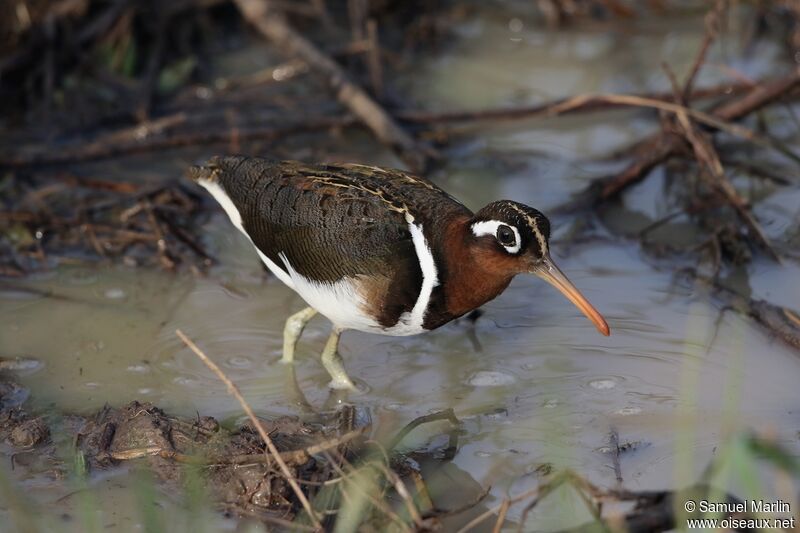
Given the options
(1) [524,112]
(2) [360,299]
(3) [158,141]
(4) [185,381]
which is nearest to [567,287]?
(2) [360,299]

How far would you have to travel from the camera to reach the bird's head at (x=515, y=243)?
14.5 feet

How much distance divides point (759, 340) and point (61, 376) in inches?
123

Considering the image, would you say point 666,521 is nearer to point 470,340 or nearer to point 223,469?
point 223,469

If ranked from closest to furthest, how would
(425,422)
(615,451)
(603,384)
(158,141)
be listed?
(615,451) → (425,422) → (603,384) → (158,141)

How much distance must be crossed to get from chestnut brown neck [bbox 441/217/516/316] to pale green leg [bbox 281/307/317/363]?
2.57 ft

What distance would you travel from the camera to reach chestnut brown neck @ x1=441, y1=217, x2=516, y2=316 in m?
4.54

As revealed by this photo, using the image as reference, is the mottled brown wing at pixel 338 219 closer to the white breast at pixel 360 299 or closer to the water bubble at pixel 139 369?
the white breast at pixel 360 299

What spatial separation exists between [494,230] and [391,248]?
0.43 meters

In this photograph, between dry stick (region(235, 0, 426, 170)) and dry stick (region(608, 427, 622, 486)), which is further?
dry stick (region(235, 0, 426, 170))

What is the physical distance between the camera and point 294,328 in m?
5.13

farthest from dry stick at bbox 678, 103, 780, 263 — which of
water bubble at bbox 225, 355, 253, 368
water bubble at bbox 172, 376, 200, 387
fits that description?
water bubble at bbox 172, 376, 200, 387

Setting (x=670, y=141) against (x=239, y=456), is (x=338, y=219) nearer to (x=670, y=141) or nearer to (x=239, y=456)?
(x=239, y=456)

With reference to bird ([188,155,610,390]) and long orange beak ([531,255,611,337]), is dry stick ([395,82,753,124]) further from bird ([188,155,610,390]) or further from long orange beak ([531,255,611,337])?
long orange beak ([531,255,611,337])

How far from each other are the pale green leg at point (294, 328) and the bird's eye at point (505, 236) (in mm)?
1056
